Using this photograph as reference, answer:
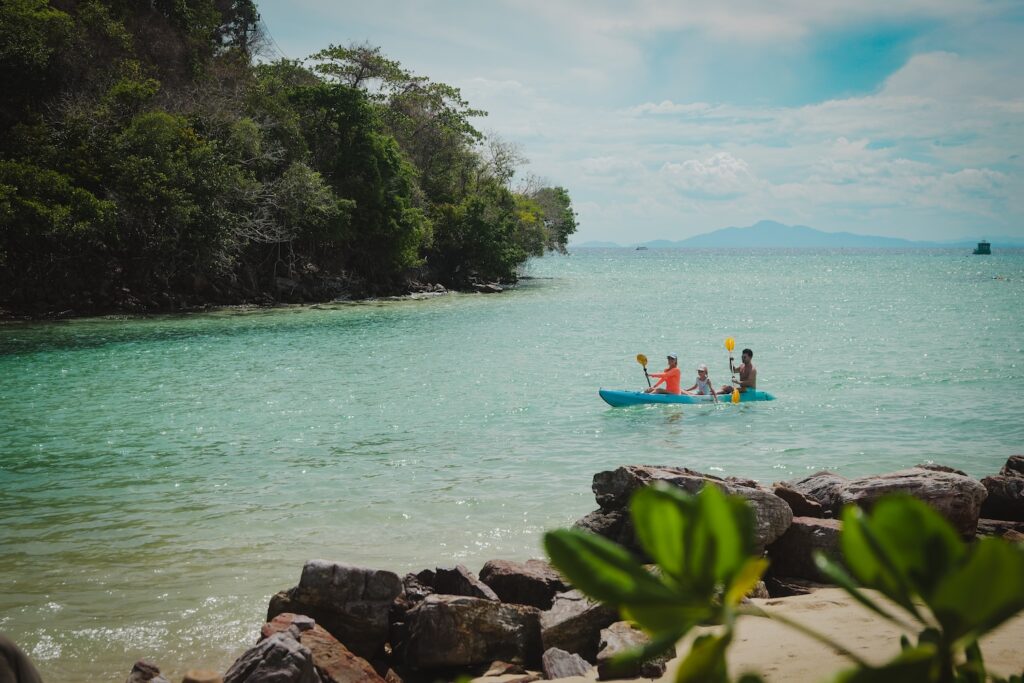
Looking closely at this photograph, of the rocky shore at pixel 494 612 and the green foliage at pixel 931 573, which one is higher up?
the green foliage at pixel 931 573

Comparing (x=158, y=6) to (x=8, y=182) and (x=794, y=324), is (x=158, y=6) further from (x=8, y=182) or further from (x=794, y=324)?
(x=794, y=324)

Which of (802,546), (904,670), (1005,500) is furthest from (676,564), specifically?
(1005,500)

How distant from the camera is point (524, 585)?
21.2 feet

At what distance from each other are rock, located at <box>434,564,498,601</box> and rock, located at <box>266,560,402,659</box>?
0.53 meters

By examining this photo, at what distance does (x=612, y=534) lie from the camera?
720 cm

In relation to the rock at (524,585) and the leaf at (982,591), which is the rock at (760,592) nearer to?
the rock at (524,585)

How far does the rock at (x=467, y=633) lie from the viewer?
5.59 metres

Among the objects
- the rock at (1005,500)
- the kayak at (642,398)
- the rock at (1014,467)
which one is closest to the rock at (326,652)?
the rock at (1005,500)

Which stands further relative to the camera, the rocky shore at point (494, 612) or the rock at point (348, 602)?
the rock at point (348, 602)

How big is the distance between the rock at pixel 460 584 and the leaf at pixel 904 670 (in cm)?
570

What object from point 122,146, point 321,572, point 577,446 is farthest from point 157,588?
point 122,146

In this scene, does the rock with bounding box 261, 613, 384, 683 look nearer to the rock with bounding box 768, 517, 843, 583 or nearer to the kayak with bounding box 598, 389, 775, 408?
the rock with bounding box 768, 517, 843, 583

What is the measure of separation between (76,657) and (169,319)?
26114 mm

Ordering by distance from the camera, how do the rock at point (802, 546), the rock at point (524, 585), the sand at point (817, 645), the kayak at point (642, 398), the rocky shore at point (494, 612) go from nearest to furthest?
the sand at point (817, 645)
the rocky shore at point (494, 612)
the rock at point (524, 585)
the rock at point (802, 546)
the kayak at point (642, 398)
